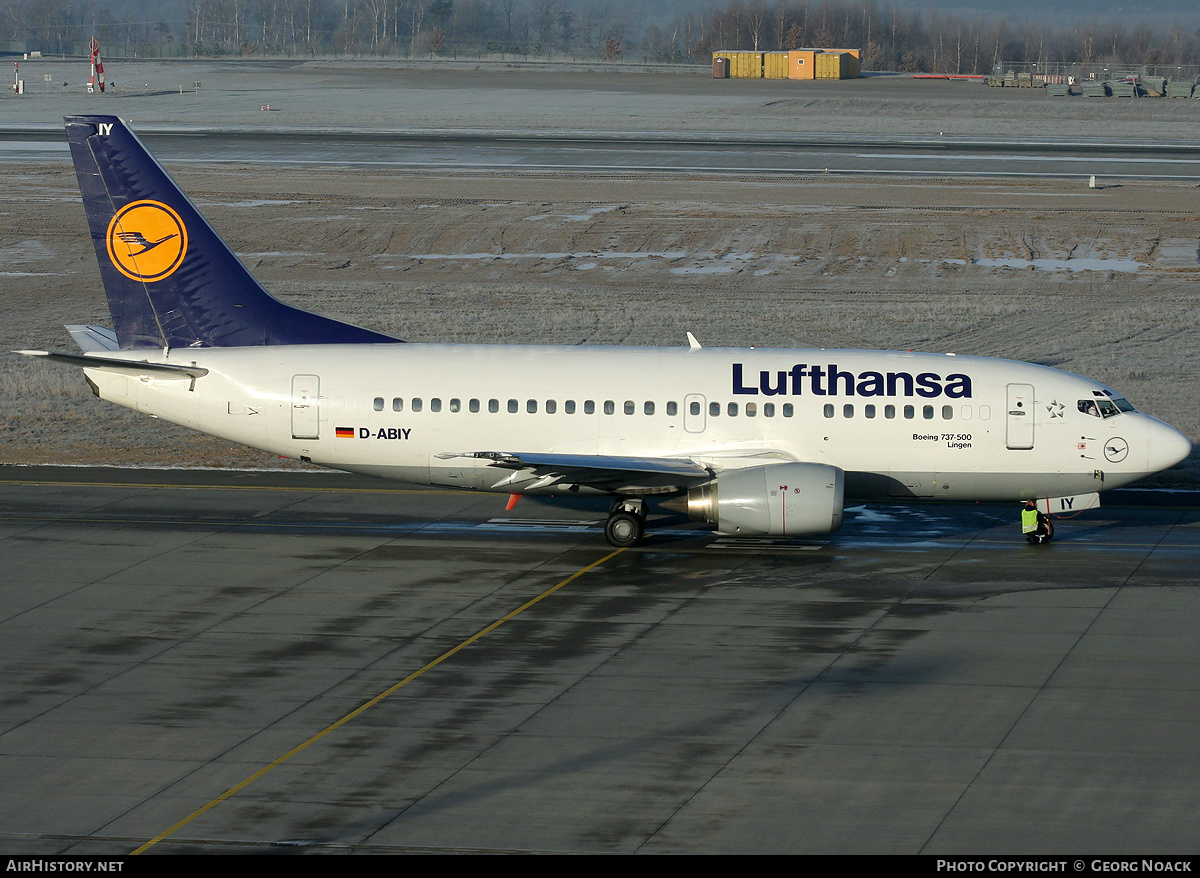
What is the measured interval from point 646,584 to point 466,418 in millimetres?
5639

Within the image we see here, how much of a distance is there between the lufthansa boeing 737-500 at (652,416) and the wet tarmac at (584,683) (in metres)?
1.56

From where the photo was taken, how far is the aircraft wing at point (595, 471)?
28.1 metres

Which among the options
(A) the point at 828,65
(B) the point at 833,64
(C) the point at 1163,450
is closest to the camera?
(C) the point at 1163,450

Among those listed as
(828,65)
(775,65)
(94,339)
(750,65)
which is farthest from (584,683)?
(750,65)

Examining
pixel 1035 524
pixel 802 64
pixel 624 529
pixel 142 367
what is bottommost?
pixel 1035 524

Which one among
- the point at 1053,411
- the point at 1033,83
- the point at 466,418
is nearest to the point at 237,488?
the point at 466,418

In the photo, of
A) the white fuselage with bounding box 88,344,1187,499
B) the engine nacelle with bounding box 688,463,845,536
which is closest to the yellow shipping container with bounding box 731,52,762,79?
the white fuselage with bounding box 88,344,1187,499

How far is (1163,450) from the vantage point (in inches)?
1156

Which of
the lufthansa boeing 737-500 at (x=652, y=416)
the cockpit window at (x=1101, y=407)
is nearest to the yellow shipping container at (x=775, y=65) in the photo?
the lufthansa boeing 737-500 at (x=652, y=416)

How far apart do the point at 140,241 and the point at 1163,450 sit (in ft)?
74.7

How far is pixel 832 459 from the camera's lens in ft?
96.7

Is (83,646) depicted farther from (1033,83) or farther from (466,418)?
(1033,83)

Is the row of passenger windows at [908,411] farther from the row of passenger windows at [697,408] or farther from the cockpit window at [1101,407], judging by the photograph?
the cockpit window at [1101,407]

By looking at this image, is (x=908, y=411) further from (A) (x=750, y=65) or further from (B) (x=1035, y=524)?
(A) (x=750, y=65)
